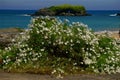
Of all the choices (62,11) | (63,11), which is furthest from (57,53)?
Answer: (63,11)

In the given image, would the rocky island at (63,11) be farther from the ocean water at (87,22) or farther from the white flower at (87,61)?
the white flower at (87,61)

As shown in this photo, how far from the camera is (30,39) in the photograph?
15.7m

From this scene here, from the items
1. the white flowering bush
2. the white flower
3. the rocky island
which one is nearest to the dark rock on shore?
the rocky island

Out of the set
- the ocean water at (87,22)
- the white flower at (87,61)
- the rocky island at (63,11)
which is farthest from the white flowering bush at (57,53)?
the rocky island at (63,11)

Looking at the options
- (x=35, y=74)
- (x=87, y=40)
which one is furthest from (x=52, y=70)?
(x=87, y=40)

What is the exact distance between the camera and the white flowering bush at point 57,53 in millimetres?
14898

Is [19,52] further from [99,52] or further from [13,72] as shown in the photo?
[99,52]

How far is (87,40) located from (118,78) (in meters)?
1.89

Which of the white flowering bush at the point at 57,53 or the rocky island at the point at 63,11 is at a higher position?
the white flowering bush at the point at 57,53

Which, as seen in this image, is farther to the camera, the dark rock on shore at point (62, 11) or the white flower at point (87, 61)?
the dark rock on shore at point (62, 11)

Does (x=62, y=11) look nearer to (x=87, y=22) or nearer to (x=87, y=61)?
(x=87, y=22)

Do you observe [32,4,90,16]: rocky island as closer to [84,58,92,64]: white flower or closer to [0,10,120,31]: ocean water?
[0,10,120,31]: ocean water

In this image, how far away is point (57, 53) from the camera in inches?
603

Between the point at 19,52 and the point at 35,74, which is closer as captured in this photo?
the point at 35,74
